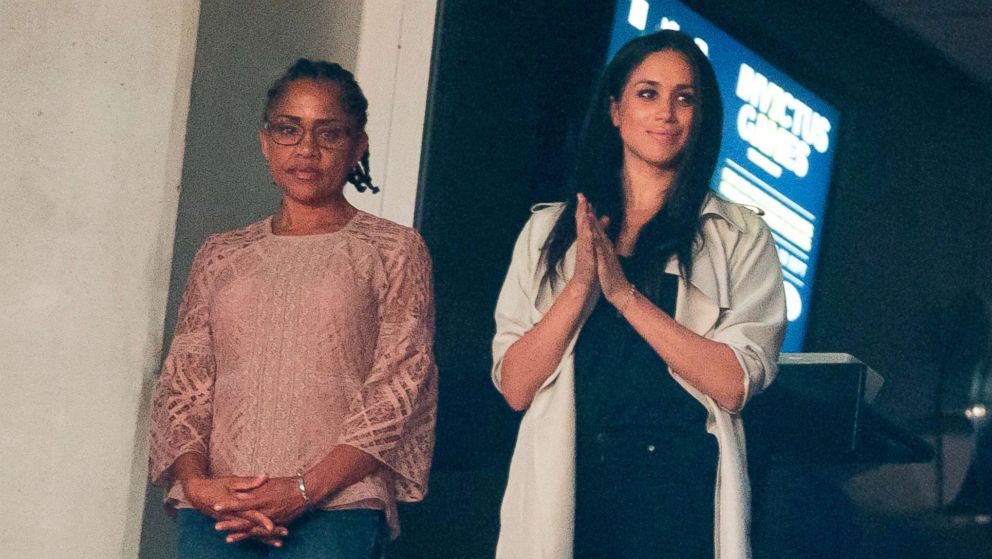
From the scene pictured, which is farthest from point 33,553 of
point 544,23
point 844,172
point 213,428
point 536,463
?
point 844,172

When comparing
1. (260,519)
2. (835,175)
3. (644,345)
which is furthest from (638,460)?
(835,175)

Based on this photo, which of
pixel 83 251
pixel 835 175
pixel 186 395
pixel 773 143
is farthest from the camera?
pixel 835 175

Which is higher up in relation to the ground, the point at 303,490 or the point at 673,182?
the point at 673,182

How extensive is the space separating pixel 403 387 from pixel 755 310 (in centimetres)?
59

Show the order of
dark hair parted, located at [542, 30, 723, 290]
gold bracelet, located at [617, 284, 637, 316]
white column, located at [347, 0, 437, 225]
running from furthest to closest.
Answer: white column, located at [347, 0, 437, 225]
dark hair parted, located at [542, 30, 723, 290]
gold bracelet, located at [617, 284, 637, 316]

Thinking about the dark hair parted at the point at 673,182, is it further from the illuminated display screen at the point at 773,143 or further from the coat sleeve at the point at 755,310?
the illuminated display screen at the point at 773,143

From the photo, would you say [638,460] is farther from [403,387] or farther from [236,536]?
[236,536]

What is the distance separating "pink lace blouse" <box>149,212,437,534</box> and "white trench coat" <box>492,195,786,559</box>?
0.16 metres

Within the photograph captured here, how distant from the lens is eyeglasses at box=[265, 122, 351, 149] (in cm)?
255

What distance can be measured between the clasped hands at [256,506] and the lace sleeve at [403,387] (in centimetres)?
13

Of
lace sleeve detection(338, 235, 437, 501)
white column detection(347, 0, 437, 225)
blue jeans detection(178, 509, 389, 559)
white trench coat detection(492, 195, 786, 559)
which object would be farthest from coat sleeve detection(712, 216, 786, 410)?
white column detection(347, 0, 437, 225)

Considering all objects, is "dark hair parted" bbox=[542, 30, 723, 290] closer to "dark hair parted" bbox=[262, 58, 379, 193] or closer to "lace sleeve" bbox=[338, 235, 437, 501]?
"lace sleeve" bbox=[338, 235, 437, 501]

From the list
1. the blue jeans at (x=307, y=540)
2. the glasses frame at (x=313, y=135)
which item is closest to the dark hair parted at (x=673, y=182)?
the glasses frame at (x=313, y=135)

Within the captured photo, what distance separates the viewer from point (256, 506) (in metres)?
2.30
